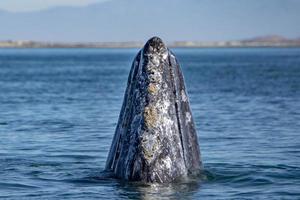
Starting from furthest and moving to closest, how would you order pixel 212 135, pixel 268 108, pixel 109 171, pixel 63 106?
pixel 63 106
pixel 268 108
pixel 212 135
pixel 109 171

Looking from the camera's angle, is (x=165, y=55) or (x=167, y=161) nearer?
(x=167, y=161)

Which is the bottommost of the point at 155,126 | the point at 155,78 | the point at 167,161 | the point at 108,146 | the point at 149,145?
Result: the point at 108,146

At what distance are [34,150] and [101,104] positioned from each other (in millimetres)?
12494

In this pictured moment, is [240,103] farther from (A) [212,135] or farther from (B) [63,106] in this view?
(A) [212,135]

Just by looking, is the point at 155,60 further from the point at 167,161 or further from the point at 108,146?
the point at 108,146

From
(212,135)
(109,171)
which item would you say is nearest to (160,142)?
(109,171)

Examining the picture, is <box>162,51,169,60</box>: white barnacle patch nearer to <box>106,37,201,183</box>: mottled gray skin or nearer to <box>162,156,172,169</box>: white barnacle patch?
<box>106,37,201,183</box>: mottled gray skin

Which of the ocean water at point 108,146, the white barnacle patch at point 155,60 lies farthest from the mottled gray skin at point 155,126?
the ocean water at point 108,146

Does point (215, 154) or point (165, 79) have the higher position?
point (165, 79)

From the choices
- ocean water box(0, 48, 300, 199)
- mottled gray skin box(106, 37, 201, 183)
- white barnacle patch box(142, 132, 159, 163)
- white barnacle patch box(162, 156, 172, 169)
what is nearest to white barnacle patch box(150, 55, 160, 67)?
mottled gray skin box(106, 37, 201, 183)

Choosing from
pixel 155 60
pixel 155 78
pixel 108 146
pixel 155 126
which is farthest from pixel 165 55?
pixel 108 146

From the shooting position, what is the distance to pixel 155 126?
10.9 m

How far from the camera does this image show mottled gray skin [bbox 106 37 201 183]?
1074cm

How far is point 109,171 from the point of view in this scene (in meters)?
11.5
